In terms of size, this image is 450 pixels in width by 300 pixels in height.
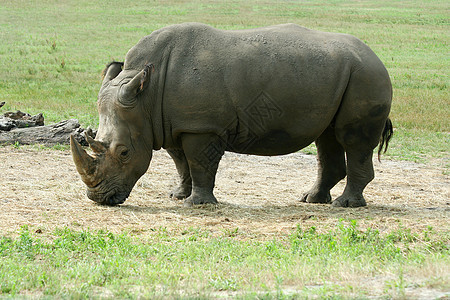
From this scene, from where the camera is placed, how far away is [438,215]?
832cm

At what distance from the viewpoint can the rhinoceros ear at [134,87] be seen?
8.37 m

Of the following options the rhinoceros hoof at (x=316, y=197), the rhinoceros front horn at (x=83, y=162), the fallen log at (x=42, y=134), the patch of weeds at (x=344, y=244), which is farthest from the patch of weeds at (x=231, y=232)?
the fallen log at (x=42, y=134)

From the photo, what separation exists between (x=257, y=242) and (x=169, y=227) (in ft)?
4.03

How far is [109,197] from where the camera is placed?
28.1ft

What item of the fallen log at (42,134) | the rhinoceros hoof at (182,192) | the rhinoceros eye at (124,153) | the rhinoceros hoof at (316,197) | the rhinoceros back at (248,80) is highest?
the rhinoceros back at (248,80)

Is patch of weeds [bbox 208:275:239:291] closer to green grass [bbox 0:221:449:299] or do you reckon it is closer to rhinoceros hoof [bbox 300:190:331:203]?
green grass [bbox 0:221:449:299]

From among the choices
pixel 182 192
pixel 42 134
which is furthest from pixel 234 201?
pixel 42 134

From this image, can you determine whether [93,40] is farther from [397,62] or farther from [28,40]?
[397,62]

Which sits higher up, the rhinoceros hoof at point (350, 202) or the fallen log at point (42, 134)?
the rhinoceros hoof at point (350, 202)

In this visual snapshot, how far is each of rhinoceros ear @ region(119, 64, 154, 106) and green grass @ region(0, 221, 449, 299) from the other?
196cm

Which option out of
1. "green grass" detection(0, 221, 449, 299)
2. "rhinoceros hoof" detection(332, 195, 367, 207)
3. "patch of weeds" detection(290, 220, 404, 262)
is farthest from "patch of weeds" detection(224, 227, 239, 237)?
"rhinoceros hoof" detection(332, 195, 367, 207)

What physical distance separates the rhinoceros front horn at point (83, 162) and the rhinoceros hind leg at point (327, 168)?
122 inches

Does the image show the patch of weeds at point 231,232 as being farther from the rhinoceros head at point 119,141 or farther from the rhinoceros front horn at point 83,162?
the rhinoceros front horn at point 83,162

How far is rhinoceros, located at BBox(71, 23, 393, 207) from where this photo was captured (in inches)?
333
